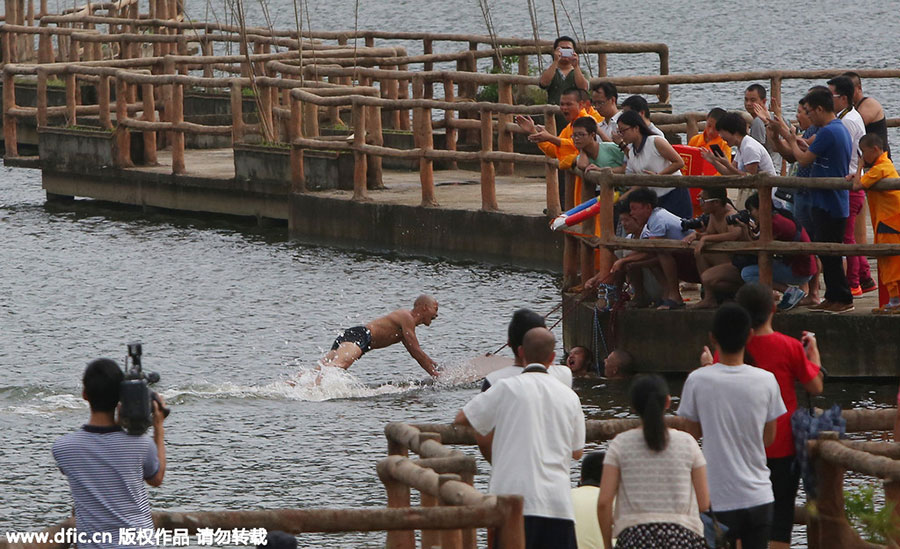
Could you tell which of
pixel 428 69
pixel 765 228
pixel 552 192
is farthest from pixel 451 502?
pixel 428 69

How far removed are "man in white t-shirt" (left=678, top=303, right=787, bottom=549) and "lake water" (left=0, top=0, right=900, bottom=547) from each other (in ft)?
9.34

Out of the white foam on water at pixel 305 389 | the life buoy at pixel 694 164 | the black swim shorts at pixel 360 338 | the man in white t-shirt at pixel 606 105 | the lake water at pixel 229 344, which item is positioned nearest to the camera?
the lake water at pixel 229 344

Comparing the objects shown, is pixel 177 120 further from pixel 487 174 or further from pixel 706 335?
pixel 706 335

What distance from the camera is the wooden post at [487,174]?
18.9 m

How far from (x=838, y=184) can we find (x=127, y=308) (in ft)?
24.6

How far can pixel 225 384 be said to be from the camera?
14.0 meters

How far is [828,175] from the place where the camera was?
42.4 feet

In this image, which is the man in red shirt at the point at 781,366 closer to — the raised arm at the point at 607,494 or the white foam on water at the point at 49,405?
the raised arm at the point at 607,494

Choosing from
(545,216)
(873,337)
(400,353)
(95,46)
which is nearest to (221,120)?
(95,46)

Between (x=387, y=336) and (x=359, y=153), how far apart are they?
21.7 ft

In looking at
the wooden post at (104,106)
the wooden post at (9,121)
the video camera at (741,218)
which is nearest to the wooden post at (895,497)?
the video camera at (741,218)

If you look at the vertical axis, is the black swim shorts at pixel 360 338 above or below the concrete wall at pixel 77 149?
below

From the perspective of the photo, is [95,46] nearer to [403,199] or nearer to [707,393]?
[403,199]

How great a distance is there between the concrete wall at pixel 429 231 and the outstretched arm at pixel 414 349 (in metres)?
4.58
